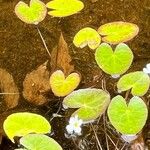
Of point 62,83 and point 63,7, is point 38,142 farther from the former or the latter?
point 63,7

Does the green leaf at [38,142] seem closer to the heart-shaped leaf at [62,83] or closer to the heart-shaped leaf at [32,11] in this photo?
the heart-shaped leaf at [62,83]

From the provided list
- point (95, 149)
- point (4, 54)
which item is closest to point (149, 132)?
point (95, 149)

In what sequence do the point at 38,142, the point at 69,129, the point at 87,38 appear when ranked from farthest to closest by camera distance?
the point at 87,38 → the point at 69,129 → the point at 38,142

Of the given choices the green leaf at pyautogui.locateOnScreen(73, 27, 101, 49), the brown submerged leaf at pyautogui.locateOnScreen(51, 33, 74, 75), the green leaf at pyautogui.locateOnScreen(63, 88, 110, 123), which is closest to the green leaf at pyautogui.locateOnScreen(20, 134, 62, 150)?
the green leaf at pyautogui.locateOnScreen(63, 88, 110, 123)

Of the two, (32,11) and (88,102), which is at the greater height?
(32,11)

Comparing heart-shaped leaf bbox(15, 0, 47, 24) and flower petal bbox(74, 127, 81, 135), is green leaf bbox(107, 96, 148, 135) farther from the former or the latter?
heart-shaped leaf bbox(15, 0, 47, 24)

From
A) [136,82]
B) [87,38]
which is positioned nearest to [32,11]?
[87,38]
